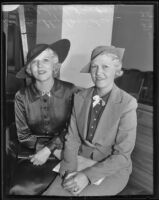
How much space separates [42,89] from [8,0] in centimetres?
43

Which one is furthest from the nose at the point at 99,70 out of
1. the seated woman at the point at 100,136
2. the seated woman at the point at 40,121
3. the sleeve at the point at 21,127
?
the sleeve at the point at 21,127

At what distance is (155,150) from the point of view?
1490mm

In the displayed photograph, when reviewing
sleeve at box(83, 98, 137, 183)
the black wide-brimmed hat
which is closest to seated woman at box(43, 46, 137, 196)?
sleeve at box(83, 98, 137, 183)

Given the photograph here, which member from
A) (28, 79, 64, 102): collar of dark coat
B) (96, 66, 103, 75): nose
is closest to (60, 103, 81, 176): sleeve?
(28, 79, 64, 102): collar of dark coat

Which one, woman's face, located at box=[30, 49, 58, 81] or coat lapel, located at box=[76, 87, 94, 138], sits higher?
woman's face, located at box=[30, 49, 58, 81]

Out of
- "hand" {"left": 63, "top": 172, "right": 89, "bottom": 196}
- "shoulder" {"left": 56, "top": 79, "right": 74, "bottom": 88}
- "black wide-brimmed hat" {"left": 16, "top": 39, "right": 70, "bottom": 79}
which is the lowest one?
"hand" {"left": 63, "top": 172, "right": 89, "bottom": 196}

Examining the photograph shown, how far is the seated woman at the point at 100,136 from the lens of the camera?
1456mm

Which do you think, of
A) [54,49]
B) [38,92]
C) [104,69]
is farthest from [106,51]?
[38,92]

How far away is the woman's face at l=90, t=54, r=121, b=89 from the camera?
1453 mm

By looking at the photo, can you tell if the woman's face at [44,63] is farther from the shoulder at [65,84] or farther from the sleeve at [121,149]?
the sleeve at [121,149]

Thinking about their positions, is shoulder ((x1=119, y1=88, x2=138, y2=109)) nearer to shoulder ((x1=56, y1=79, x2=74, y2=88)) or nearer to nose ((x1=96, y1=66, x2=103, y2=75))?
nose ((x1=96, y1=66, x2=103, y2=75))

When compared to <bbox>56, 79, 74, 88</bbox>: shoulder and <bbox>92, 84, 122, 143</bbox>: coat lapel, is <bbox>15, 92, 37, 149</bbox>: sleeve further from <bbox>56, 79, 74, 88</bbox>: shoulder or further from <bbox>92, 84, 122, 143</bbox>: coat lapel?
<bbox>92, 84, 122, 143</bbox>: coat lapel

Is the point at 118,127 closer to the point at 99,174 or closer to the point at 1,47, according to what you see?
the point at 99,174

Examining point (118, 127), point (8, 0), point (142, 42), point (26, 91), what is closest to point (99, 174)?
point (118, 127)
